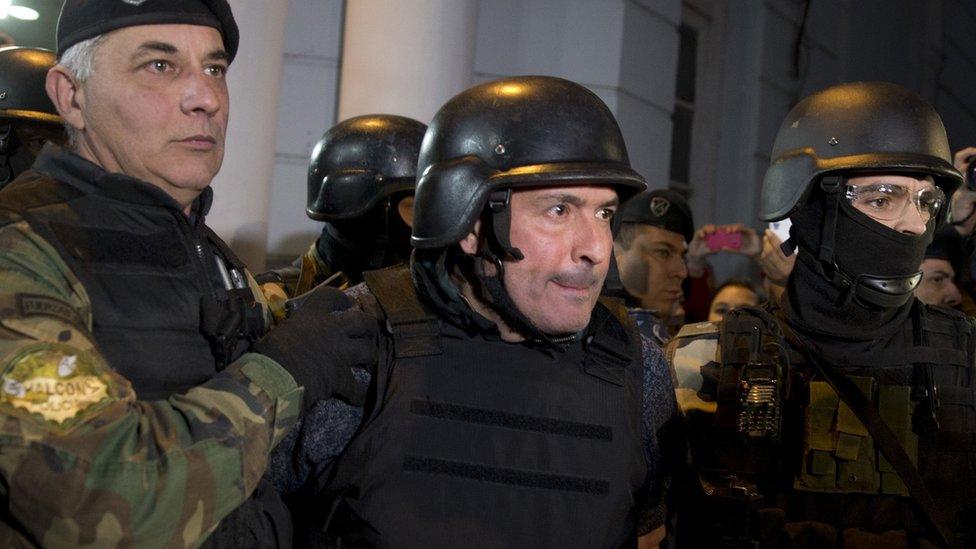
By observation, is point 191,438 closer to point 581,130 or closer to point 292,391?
point 292,391

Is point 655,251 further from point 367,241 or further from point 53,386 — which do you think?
point 53,386

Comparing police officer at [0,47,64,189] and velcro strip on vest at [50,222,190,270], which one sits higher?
police officer at [0,47,64,189]

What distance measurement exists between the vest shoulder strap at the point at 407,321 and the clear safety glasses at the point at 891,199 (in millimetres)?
1436

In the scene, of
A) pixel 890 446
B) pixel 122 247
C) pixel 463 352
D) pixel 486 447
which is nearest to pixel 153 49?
pixel 122 247

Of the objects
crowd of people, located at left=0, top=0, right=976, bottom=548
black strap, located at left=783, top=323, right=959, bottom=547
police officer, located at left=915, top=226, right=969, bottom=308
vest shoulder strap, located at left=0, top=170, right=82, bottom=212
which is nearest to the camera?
crowd of people, located at left=0, top=0, right=976, bottom=548

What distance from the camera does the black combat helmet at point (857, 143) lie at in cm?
301

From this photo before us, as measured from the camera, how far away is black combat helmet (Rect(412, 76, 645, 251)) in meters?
2.29

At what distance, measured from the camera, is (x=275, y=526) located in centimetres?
206

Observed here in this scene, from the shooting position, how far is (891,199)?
9.91 feet

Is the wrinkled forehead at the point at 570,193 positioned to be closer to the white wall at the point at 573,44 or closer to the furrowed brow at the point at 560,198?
the furrowed brow at the point at 560,198

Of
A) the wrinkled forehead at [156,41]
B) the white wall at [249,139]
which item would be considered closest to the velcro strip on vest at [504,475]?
the wrinkled forehead at [156,41]

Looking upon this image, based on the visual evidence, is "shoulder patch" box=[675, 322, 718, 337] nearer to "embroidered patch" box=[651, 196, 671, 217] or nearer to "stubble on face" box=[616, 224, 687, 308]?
"stubble on face" box=[616, 224, 687, 308]

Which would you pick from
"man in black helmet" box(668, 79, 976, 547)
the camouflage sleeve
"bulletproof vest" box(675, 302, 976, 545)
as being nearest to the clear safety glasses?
"man in black helmet" box(668, 79, 976, 547)

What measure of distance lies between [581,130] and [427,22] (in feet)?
10.9
